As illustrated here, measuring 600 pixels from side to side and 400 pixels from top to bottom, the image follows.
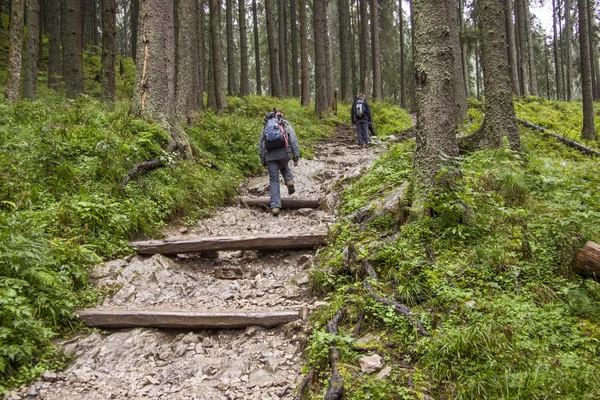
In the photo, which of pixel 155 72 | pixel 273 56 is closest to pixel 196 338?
pixel 155 72

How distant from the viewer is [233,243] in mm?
6066

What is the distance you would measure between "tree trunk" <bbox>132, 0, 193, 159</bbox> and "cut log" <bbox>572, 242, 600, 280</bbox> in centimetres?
710

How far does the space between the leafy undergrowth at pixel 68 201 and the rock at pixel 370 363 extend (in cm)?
292

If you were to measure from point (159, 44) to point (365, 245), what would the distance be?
643 cm

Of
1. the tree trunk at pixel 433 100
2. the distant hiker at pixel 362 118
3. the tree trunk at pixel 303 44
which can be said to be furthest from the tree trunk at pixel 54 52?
the tree trunk at pixel 433 100

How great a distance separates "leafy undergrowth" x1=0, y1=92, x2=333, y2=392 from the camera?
3.96m

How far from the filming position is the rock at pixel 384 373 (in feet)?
10.0

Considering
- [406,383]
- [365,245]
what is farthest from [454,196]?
[406,383]

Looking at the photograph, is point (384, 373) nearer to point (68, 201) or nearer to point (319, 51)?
point (68, 201)

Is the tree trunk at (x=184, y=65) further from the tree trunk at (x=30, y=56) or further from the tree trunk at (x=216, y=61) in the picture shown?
the tree trunk at (x=30, y=56)

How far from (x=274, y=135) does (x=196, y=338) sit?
464cm

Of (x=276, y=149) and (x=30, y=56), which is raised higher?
(x=30, y=56)

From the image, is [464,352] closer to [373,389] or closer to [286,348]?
[373,389]

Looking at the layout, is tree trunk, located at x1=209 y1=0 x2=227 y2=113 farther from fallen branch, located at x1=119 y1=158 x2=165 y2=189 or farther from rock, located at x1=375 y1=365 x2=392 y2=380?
rock, located at x1=375 y1=365 x2=392 y2=380
